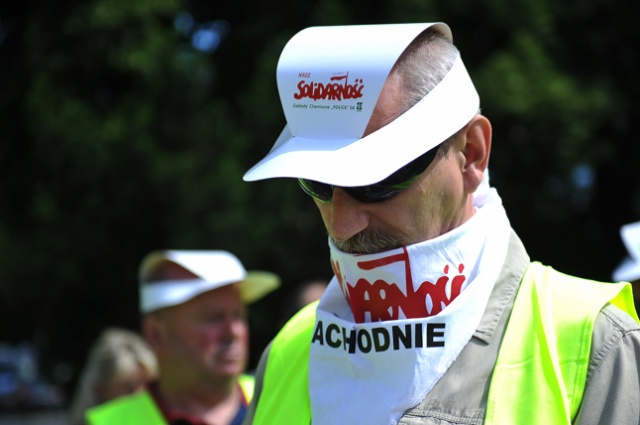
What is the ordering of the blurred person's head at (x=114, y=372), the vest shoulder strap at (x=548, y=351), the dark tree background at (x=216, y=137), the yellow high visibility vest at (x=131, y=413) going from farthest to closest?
the dark tree background at (x=216, y=137), the blurred person's head at (x=114, y=372), the yellow high visibility vest at (x=131, y=413), the vest shoulder strap at (x=548, y=351)

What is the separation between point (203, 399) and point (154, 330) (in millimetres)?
462

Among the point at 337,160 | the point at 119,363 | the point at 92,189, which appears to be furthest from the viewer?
the point at 92,189

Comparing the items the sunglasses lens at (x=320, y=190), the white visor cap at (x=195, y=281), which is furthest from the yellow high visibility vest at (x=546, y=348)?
the white visor cap at (x=195, y=281)

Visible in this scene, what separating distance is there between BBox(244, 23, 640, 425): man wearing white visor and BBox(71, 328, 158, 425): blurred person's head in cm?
347

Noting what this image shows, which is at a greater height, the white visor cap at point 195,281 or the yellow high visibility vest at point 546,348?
the yellow high visibility vest at point 546,348

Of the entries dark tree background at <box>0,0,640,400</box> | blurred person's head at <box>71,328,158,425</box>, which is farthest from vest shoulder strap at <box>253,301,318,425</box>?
dark tree background at <box>0,0,640,400</box>

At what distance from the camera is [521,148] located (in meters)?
8.41

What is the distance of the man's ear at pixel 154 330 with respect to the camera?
4359 millimetres

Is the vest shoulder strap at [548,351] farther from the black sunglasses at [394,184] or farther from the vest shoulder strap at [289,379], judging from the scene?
the vest shoulder strap at [289,379]

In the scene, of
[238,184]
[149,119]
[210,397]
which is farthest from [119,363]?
[149,119]

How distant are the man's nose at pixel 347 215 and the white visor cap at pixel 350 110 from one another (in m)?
0.11

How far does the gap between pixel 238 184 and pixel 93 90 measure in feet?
5.97

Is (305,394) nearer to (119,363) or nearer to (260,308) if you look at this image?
(119,363)

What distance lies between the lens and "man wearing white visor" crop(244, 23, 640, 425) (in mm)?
1758
